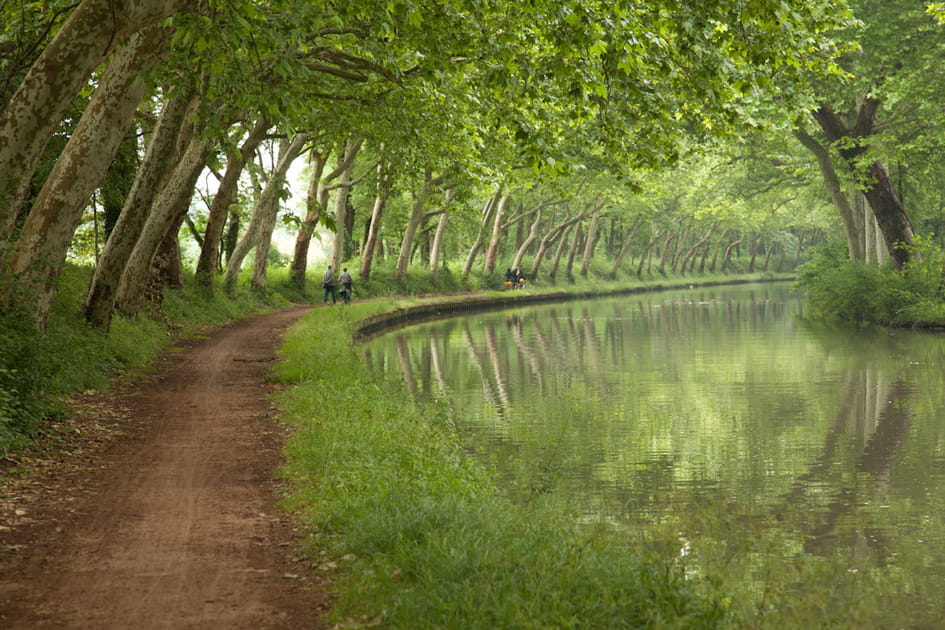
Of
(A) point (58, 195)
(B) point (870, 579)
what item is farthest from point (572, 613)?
(A) point (58, 195)

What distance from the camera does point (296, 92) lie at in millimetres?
16641

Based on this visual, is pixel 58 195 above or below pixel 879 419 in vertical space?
above

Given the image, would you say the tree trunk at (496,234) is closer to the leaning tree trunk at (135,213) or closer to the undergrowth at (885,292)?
the undergrowth at (885,292)

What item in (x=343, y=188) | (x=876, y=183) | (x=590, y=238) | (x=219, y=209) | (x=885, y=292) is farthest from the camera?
(x=590, y=238)

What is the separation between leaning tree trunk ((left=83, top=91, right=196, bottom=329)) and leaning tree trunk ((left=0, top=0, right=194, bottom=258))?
6203 mm

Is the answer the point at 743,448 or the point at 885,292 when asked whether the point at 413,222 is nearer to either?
the point at 885,292

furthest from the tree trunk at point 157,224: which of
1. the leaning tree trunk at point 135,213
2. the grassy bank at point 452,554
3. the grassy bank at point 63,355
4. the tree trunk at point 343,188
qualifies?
the tree trunk at point 343,188

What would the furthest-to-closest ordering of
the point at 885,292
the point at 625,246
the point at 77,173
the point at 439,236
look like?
1. the point at 625,246
2. the point at 439,236
3. the point at 885,292
4. the point at 77,173

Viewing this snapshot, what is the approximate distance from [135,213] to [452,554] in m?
12.6

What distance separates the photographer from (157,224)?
19172mm

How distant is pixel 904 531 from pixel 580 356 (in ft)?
48.4

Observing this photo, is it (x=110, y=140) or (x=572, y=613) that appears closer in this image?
(x=572, y=613)

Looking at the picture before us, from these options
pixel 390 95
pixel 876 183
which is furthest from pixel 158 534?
pixel 876 183

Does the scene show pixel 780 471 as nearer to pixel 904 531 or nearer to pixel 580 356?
pixel 904 531
